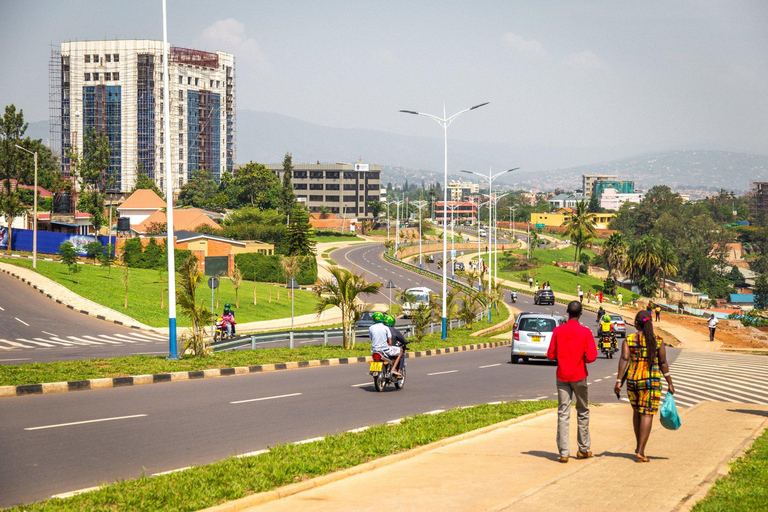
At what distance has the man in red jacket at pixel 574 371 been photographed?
9188mm

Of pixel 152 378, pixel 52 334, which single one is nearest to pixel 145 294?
pixel 52 334

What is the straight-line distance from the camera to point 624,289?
10975 cm

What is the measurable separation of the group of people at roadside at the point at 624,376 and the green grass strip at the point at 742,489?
107cm

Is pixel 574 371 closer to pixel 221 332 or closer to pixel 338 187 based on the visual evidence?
pixel 221 332

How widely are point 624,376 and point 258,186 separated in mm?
134577

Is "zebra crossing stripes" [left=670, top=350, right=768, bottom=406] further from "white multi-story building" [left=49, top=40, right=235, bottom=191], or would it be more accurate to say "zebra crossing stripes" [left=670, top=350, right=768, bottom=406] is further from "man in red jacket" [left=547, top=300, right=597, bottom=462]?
"white multi-story building" [left=49, top=40, right=235, bottom=191]

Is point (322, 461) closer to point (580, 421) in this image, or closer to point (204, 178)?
point (580, 421)

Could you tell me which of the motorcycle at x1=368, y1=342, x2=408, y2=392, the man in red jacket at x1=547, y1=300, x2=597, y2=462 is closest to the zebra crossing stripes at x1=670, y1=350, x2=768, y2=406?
the motorcycle at x1=368, y1=342, x2=408, y2=392

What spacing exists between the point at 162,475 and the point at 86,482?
0.80 m

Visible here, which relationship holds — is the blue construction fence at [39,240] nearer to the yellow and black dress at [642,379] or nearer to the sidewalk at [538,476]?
the sidewalk at [538,476]

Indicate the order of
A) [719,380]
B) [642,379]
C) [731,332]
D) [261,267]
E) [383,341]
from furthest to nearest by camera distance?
[261,267] → [731,332] → [719,380] → [383,341] → [642,379]

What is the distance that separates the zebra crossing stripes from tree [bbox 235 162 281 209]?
113902mm

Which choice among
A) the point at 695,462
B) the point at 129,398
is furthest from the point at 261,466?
the point at 129,398

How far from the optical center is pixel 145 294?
48250 millimetres
